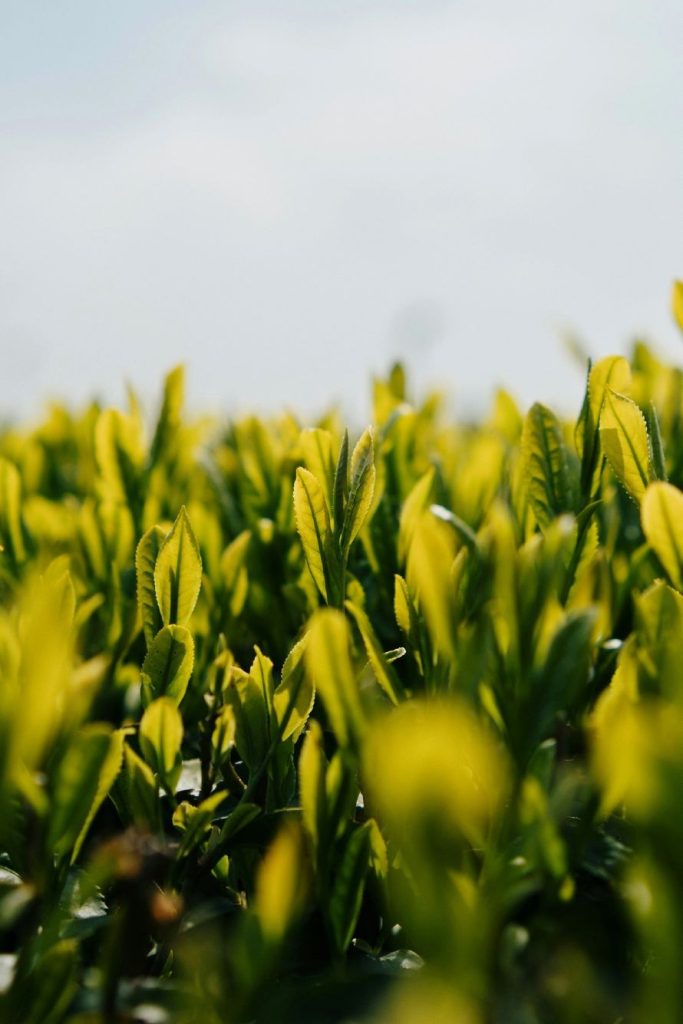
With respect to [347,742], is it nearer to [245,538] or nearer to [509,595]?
[509,595]

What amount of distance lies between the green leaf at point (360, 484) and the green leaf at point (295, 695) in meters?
0.15

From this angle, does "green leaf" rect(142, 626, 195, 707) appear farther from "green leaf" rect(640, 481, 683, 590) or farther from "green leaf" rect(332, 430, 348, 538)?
"green leaf" rect(640, 481, 683, 590)

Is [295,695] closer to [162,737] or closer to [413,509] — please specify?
[162,737]

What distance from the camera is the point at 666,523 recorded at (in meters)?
1.00

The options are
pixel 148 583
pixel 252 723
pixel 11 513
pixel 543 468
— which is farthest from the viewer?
pixel 11 513

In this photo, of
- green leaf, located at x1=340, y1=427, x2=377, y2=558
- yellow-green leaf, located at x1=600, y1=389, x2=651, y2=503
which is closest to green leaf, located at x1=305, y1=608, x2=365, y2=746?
green leaf, located at x1=340, y1=427, x2=377, y2=558

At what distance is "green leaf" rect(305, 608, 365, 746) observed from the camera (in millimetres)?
794

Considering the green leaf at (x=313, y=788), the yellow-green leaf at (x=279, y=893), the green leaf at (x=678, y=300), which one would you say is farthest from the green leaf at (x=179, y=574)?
the green leaf at (x=678, y=300)

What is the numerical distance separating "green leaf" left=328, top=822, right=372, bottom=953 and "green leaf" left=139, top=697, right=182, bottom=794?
22 cm

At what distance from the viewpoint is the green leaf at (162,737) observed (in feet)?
3.29

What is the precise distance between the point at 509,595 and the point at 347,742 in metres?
0.19

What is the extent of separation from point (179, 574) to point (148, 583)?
60mm

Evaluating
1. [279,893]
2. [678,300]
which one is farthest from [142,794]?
[678,300]

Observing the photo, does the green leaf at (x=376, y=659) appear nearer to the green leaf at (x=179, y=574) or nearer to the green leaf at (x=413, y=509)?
the green leaf at (x=179, y=574)
